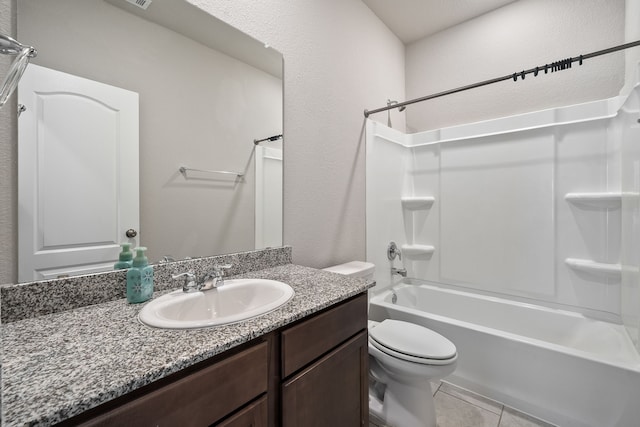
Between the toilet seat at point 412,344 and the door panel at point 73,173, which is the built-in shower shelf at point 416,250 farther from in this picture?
the door panel at point 73,173

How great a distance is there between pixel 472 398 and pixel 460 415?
196mm

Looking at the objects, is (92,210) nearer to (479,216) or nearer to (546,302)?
(479,216)

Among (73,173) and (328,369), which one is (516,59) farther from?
(73,173)

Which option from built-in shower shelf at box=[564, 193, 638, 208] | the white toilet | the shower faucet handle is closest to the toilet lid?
the white toilet

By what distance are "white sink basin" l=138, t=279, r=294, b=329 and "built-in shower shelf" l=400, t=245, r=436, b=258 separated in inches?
69.0

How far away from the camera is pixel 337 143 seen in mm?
1876

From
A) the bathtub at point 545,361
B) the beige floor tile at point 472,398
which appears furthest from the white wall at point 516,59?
the beige floor tile at point 472,398

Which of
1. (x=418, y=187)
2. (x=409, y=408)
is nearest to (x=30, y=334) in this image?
(x=409, y=408)

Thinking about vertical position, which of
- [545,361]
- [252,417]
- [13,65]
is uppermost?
[13,65]

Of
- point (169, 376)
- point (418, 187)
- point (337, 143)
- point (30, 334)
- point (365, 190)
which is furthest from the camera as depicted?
point (418, 187)

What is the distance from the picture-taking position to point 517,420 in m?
1.47

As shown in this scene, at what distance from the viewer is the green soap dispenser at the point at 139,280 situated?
34.3 inches

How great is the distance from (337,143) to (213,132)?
2.93ft

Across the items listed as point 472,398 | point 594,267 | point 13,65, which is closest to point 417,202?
point 594,267
